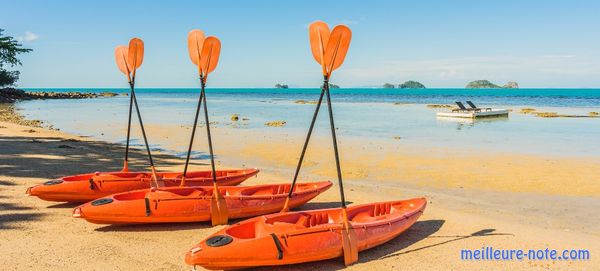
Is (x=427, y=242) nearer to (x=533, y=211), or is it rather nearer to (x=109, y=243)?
(x=533, y=211)

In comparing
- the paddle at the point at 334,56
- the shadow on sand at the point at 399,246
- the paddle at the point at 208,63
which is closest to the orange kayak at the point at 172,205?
the paddle at the point at 208,63

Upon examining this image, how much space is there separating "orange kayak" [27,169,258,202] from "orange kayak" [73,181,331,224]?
1267 millimetres

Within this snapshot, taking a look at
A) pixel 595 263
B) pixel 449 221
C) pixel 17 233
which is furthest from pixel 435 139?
pixel 17 233

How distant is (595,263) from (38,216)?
30.9 feet

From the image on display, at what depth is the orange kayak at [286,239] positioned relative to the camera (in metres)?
5.77

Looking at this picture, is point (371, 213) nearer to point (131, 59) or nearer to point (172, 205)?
point (172, 205)

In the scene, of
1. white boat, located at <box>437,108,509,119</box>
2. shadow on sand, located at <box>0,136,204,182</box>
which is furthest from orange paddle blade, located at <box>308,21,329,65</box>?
white boat, located at <box>437,108,509,119</box>

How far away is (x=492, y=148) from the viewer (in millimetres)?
18875

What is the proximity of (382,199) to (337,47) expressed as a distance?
16.0 ft

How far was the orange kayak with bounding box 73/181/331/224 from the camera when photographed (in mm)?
7500

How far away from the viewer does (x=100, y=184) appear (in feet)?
29.9

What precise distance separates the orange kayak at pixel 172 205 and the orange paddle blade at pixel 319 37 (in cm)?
300

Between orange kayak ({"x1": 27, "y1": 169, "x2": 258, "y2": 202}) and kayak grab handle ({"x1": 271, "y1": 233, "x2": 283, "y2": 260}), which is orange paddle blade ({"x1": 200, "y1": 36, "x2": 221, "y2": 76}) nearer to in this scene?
orange kayak ({"x1": 27, "y1": 169, "x2": 258, "y2": 202})

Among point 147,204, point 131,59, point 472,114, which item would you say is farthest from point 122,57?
point 472,114
